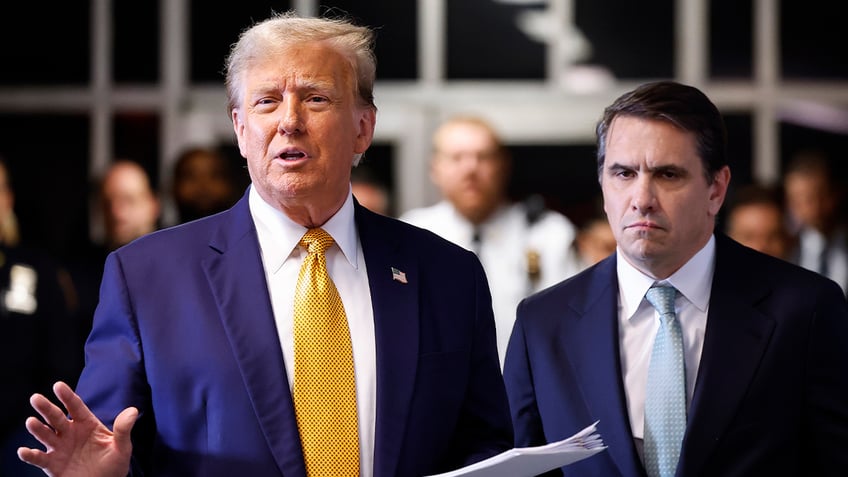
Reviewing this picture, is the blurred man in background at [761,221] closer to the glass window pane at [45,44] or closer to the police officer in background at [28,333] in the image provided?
the police officer in background at [28,333]

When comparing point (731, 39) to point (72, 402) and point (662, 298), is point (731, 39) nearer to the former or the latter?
point (662, 298)

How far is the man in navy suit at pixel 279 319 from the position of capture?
255 cm

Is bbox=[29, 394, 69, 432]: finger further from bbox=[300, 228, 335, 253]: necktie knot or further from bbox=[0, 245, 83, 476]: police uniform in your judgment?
bbox=[0, 245, 83, 476]: police uniform

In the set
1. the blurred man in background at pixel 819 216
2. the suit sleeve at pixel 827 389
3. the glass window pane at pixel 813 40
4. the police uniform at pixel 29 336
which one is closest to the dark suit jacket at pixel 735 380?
the suit sleeve at pixel 827 389

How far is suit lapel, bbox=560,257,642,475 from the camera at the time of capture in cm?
290

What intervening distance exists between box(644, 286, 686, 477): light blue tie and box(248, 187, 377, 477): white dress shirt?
0.65 m

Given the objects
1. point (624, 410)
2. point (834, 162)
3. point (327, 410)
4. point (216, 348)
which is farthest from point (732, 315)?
point (834, 162)

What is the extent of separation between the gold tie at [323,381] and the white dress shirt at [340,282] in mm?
20

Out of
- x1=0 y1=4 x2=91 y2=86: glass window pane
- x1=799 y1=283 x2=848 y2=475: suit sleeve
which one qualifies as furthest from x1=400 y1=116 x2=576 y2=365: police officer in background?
x1=0 y1=4 x2=91 y2=86: glass window pane

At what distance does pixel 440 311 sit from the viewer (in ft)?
9.17

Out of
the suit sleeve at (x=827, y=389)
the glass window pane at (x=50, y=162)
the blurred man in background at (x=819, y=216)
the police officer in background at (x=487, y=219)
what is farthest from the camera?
the glass window pane at (x=50, y=162)

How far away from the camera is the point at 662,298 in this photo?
2.99 m

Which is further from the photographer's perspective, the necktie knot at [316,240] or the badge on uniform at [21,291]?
the badge on uniform at [21,291]

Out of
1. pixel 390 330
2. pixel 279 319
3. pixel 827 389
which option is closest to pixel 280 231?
pixel 279 319
